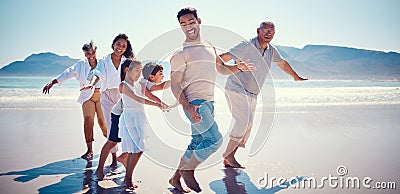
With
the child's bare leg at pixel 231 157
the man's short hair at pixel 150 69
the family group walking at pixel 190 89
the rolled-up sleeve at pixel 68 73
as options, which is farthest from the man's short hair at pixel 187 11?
the rolled-up sleeve at pixel 68 73

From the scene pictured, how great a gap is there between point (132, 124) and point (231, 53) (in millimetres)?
1362

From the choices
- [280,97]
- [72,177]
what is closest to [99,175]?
[72,177]

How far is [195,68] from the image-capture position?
3102 millimetres

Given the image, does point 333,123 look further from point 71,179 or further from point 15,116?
point 15,116

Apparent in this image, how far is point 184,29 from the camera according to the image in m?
3.15

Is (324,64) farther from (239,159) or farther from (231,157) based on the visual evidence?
(231,157)

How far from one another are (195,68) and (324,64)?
105 m

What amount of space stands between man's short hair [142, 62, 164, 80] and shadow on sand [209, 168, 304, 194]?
1.18 metres

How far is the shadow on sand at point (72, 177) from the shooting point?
335 centimetres

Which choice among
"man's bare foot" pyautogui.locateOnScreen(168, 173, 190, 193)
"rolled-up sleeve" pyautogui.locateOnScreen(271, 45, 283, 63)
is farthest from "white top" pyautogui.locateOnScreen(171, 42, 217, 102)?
"rolled-up sleeve" pyautogui.locateOnScreen(271, 45, 283, 63)

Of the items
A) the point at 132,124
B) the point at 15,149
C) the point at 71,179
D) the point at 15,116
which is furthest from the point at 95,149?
the point at 15,116

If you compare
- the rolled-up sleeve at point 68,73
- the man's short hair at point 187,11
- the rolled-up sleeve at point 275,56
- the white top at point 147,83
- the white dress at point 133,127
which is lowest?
the white dress at point 133,127

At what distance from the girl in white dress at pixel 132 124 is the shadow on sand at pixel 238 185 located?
76 cm

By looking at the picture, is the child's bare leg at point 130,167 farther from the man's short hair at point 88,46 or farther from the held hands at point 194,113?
the man's short hair at point 88,46
